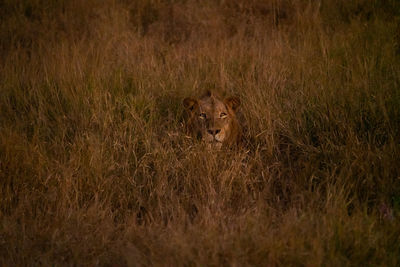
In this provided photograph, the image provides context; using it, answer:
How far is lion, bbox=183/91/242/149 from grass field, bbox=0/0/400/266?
0.19 meters

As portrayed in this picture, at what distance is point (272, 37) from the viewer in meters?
7.27

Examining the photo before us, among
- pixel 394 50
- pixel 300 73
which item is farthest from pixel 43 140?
pixel 394 50

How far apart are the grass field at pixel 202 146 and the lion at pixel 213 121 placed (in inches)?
7.6

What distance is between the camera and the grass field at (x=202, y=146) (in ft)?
10.1

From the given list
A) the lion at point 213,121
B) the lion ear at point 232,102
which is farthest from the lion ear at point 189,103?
the lion ear at point 232,102

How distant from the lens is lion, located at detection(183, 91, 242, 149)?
4598 mm

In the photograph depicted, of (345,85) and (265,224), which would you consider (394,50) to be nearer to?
(345,85)

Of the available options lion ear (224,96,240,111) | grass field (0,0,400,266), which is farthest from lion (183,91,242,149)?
grass field (0,0,400,266)

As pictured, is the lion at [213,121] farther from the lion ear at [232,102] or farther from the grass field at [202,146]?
the grass field at [202,146]

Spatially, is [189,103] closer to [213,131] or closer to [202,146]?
[213,131]

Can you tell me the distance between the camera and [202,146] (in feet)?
14.6

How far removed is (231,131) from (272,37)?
9.69ft

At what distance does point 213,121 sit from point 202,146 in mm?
358

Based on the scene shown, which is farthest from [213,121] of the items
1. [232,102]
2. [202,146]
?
[232,102]
